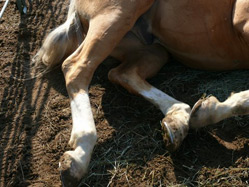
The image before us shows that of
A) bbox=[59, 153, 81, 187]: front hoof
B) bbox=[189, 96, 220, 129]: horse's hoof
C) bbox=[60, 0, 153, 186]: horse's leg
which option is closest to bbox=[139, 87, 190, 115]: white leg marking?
bbox=[189, 96, 220, 129]: horse's hoof

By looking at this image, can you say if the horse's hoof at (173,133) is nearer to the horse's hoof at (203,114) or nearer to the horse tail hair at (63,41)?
the horse's hoof at (203,114)

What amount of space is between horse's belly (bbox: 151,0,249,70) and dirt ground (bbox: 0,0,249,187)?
0.58 ft

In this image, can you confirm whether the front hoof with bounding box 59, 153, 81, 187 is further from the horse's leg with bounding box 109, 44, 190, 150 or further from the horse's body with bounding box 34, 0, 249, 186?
the horse's leg with bounding box 109, 44, 190, 150

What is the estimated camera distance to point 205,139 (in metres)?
2.98

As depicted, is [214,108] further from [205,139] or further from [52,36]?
[52,36]

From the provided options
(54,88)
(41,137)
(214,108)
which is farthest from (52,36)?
(214,108)

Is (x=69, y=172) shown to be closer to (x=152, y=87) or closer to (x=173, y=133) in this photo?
(x=173, y=133)

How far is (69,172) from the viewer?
2.64 m

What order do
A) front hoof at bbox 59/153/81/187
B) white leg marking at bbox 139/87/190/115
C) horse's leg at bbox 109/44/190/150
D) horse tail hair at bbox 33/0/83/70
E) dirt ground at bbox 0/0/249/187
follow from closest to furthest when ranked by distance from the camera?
front hoof at bbox 59/153/81/187
dirt ground at bbox 0/0/249/187
horse's leg at bbox 109/44/190/150
white leg marking at bbox 139/87/190/115
horse tail hair at bbox 33/0/83/70

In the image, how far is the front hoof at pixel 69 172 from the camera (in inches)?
104

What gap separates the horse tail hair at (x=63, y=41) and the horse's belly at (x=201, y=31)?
764mm

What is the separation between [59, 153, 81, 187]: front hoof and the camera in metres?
2.64

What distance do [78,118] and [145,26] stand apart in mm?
1181

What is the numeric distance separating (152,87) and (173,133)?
73 centimetres
